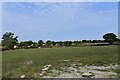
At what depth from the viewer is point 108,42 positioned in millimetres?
78875

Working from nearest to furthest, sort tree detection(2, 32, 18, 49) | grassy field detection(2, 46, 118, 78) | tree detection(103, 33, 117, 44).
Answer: grassy field detection(2, 46, 118, 78), tree detection(2, 32, 18, 49), tree detection(103, 33, 117, 44)

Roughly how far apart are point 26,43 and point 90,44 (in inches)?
780

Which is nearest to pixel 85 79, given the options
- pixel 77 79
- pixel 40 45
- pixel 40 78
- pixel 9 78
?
pixel 77 79

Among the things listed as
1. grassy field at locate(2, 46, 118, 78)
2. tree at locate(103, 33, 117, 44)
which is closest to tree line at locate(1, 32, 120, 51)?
tree at locate(103, 33, 117, 44)

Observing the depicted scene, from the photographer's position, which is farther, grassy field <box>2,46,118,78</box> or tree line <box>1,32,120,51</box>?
tree line <box>1,32,120,51</box>

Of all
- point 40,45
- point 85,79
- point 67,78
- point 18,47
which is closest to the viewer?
point 85,79

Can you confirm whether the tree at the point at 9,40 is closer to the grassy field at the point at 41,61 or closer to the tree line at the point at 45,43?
the tree line at the point at 45,43

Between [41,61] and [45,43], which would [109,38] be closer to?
[45,43]

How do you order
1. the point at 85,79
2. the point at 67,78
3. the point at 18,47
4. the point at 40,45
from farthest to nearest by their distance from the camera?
the point at 40,45
the point at 18,47
the point at 67,78
the point at 85,79

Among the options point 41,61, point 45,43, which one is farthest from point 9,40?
point 41,61

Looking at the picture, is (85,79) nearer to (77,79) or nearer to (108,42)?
(77,79)

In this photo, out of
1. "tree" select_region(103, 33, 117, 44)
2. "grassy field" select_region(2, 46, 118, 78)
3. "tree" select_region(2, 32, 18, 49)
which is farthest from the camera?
"tree" select_region(103, 33, 117, 44)

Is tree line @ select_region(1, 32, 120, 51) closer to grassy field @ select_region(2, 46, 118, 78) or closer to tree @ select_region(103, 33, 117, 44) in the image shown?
tree @ select_region(103, 33, 117, 44)

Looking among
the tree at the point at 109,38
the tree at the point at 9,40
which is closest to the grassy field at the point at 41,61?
the tree at the point at 9,40
